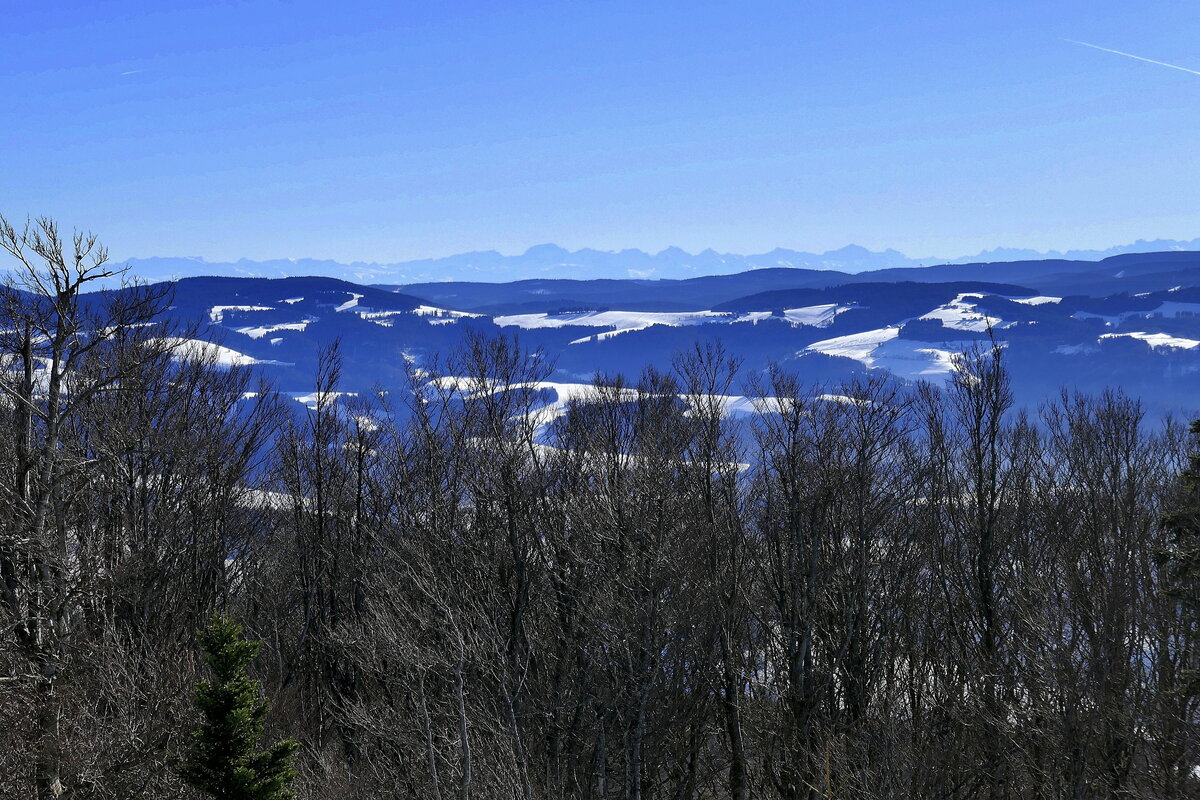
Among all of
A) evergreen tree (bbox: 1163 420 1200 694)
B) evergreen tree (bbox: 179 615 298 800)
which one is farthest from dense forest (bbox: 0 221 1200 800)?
evergreen tree (bbox: 179 615 298 800)

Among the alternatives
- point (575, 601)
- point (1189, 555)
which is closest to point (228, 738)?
point (575, 601)

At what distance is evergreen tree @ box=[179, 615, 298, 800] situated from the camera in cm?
1753

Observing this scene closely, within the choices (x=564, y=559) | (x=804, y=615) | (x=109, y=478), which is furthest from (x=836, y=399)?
(x=109, y=478)

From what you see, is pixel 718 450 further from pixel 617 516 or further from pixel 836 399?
pixel 617 516

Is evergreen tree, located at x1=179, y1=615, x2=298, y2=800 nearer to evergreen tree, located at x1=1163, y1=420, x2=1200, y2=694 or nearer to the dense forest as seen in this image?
the dense forest

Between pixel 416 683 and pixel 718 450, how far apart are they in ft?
36.7

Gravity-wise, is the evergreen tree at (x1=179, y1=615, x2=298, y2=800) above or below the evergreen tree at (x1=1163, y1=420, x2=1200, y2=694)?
below

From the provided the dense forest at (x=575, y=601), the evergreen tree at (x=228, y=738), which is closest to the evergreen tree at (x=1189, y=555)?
the dense forest at (x=575, y=601)

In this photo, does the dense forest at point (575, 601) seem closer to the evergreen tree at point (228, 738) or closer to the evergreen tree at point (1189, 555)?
the evergreen tree at point (1189, 555)

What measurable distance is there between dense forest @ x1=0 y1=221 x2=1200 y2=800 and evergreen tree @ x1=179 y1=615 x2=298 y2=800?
1062 millimetres

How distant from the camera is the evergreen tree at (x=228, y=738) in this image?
17.5m

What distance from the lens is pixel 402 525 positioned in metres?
29.1

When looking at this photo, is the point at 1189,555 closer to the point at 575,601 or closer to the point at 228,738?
the point at 575,601

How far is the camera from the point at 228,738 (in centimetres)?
1773
